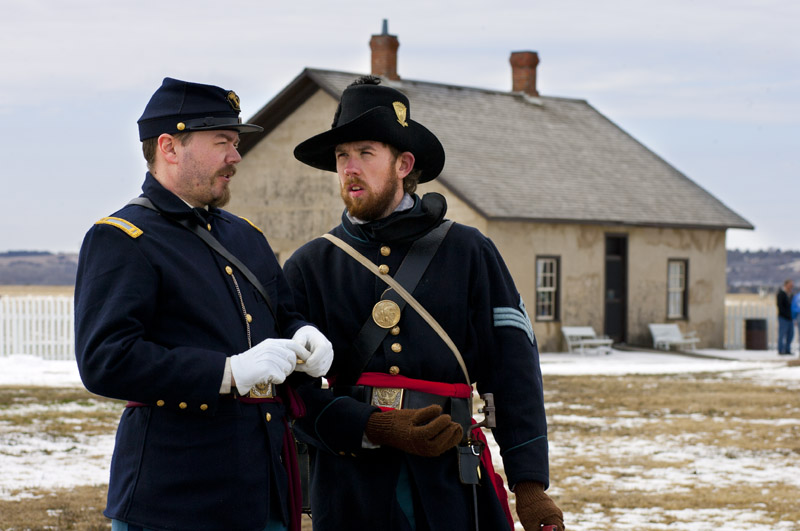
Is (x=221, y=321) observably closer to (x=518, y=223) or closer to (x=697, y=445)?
(x=697, y=445)

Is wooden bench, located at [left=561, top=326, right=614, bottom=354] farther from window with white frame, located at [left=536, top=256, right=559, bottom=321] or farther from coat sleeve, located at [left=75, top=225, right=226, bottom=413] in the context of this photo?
coat sleeve, located at [left=75, top=225, right=226, bottom=413]

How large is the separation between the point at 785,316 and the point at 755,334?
2117mm

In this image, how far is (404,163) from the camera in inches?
158

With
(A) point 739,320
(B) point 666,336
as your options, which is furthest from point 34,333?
(A) point 739,320

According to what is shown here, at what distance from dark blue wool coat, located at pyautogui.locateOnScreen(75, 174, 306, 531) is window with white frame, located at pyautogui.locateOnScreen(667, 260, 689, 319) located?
979 inches

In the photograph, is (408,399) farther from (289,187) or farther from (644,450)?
(289,187)

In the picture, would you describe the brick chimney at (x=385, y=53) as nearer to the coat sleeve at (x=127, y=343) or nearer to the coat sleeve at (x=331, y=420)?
the coat sleeve at (x=331, y=420)

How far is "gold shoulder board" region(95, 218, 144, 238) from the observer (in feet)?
10.6

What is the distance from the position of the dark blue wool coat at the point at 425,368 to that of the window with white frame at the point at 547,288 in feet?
67.7

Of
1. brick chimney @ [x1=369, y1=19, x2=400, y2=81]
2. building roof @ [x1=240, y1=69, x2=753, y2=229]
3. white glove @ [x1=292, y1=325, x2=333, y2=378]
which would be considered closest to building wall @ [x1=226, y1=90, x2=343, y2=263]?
building roof @ [x1=240, y1=69, x2=753, y2=229]

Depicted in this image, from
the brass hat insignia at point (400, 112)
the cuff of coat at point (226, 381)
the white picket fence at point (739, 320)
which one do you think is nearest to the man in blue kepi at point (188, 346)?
the cuff of coat at point (226, 381)

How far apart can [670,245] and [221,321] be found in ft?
81.1

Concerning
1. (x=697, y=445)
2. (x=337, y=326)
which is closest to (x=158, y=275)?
(x=337, y=326)

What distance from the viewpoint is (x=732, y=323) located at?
28828 mm
